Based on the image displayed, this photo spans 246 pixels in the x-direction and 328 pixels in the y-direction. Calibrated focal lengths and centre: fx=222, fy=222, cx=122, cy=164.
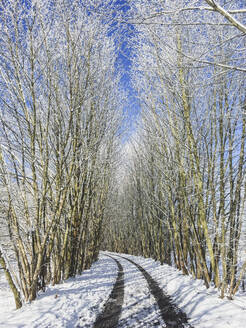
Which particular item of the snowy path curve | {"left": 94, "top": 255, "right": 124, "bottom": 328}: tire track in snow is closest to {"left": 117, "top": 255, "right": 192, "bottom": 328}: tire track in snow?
the snowy path curve

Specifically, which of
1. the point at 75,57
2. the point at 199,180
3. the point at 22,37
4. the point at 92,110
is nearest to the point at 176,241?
the point at 199,180

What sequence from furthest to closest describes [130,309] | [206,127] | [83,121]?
[83,121] → [206,127] → [130,309]

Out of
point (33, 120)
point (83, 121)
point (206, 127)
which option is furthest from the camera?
point (83, 121)

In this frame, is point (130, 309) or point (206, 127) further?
point (206, 127)

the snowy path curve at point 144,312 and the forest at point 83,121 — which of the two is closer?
the snowy path curve at point 144,312

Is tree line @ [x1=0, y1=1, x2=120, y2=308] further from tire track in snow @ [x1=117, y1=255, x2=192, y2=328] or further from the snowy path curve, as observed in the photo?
tire track in snow @ [x1=117, y1=255, x2=192, y2=328]

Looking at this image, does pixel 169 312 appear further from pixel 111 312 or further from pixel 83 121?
pixel 83 121

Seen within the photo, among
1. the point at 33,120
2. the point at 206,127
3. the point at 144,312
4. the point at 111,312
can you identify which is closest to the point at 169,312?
the point at 144,312

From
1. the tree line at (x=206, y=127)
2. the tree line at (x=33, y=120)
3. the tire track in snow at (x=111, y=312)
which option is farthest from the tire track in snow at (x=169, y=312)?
the tree line at (x=33, y=120)

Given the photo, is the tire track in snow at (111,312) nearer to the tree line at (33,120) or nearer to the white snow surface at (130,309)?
the white snow surface at (130,309)

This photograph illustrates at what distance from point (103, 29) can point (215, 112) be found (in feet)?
12.9

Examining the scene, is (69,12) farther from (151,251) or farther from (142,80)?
(151,251)

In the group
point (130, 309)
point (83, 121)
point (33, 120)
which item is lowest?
point (130, 309)

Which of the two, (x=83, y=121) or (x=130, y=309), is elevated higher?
(x=83, y=121)
